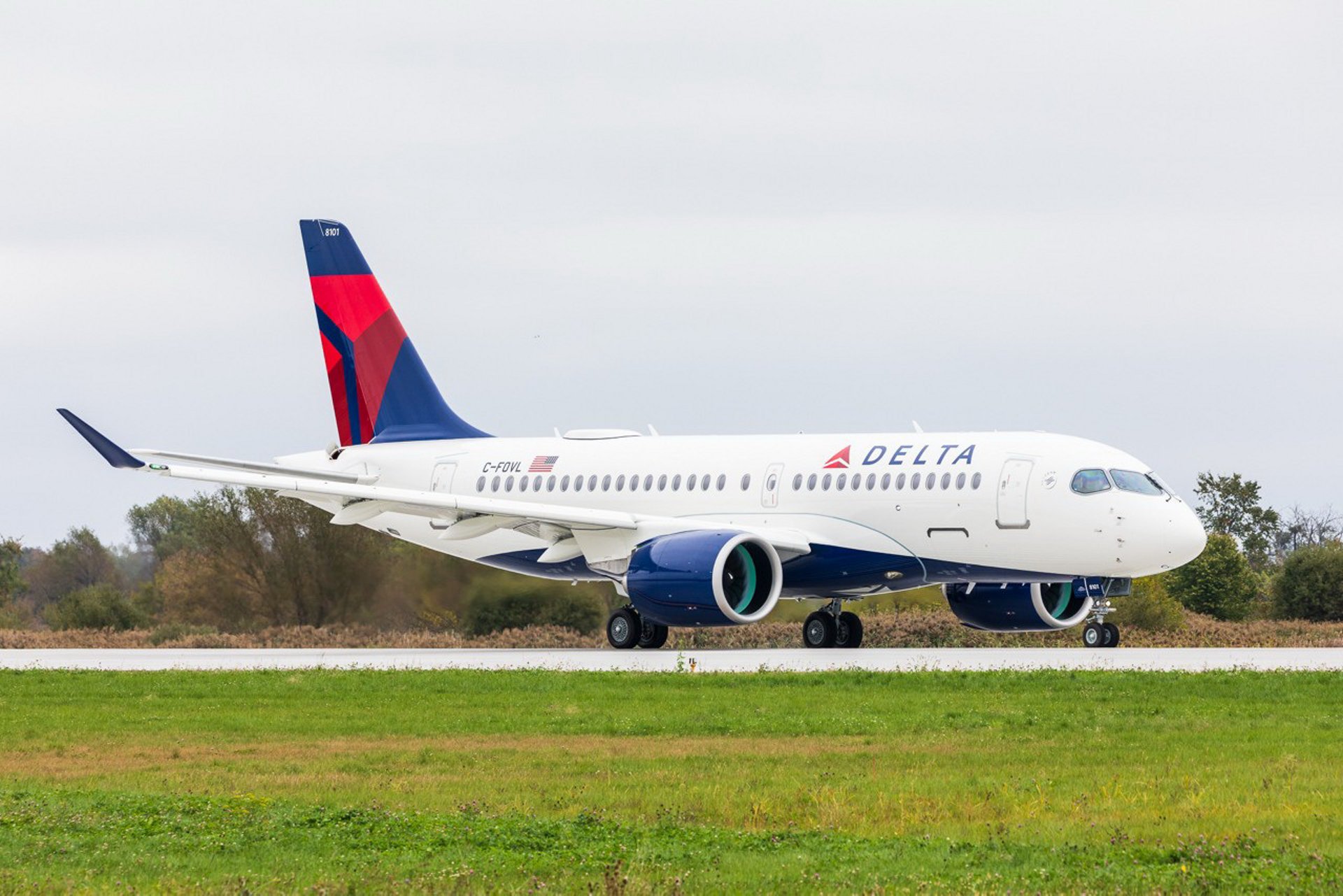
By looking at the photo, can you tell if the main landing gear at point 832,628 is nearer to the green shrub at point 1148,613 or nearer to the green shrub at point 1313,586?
the green shrub at point 1148,613

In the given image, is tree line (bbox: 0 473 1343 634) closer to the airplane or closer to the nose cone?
the airplane

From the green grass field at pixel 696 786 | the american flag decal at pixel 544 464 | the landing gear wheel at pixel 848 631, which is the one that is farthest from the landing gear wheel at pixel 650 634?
the green grass field at pixel 696 786

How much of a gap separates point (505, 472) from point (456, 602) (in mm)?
2904

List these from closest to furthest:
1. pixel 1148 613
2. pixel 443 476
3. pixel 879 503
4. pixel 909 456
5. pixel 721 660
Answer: pixel 721 660, pixel 879 503, pixel 909 456, pixel 443 476, pixel 1148 613

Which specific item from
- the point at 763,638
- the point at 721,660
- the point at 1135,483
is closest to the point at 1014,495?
the point at 1135,483

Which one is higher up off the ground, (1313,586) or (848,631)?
(1313,586)

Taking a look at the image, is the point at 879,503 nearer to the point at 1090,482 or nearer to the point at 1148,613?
the point at 1090,482

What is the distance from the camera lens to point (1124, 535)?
30.2 meters

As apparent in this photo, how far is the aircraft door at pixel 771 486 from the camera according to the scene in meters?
33.9

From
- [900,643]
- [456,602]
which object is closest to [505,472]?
[456,602]

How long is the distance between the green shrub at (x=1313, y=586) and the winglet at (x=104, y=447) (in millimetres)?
27900

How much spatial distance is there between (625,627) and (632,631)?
0.51 ft

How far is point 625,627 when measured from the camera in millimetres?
34594

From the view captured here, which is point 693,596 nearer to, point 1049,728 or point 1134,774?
point 1049,728
